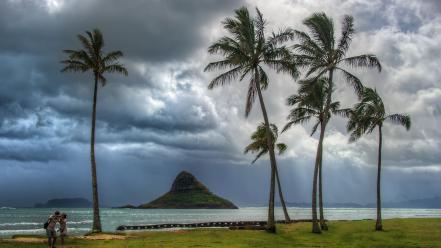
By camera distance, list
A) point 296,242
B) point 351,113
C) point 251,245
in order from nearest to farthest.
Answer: point 251,245 → point 296,242 → point 351,113

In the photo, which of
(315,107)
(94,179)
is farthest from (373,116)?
(94,179)

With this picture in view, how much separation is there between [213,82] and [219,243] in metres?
17.4

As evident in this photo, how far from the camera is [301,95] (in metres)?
52.1

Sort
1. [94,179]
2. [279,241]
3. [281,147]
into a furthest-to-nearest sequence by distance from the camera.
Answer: [281,147] < [94,179] < [279,241]

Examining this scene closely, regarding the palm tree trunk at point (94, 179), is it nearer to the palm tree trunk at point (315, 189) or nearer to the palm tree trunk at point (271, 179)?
the palm tree trunk at point (271, 179)

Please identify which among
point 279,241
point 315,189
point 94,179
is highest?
point 94,179

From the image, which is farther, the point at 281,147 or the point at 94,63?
the point at 281,147

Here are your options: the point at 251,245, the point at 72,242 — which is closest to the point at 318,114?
the point at 251,245

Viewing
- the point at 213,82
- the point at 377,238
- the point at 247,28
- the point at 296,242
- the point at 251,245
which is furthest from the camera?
the point at 213,82

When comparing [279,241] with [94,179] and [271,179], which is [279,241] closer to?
[271,179]

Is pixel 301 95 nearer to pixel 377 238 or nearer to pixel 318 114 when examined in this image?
pixel 318 114

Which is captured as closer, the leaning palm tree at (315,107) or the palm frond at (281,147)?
the leaning palm tree at (315,107)

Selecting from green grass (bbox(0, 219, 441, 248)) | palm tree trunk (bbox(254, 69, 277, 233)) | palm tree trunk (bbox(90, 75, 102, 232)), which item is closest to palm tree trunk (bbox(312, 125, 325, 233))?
green grass (bbox(0, 219, 441, 248))

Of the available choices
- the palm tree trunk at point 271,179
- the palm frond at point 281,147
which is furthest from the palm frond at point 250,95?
the palm frond at point 281,147
